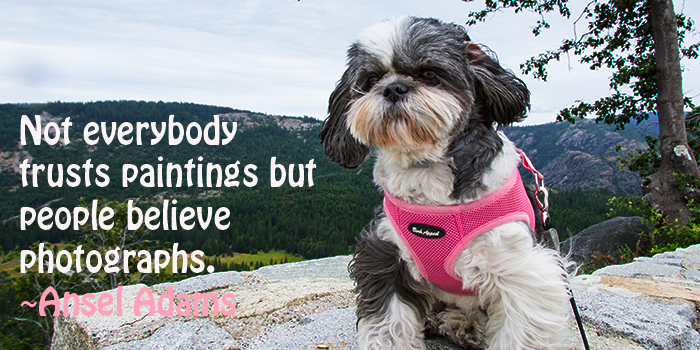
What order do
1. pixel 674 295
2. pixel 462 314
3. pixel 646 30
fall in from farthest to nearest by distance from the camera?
1. pixel 646 30
2. pixel 674 295
3. pixel 462 314

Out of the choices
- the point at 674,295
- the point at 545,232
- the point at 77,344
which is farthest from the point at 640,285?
the point at 77,344

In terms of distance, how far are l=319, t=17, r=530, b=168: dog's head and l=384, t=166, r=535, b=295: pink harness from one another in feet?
1.08

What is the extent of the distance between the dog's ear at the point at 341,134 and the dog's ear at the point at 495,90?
2.11 feet

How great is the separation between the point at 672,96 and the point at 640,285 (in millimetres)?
6107

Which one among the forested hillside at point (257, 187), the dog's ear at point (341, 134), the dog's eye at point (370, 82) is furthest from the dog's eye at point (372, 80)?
the forested hillside at point (257, 187)

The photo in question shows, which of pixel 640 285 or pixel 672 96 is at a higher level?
pixel 672 96

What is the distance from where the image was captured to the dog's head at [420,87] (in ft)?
6.21

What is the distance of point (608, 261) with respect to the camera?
26.4 ft

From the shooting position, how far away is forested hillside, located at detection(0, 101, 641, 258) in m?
65.4

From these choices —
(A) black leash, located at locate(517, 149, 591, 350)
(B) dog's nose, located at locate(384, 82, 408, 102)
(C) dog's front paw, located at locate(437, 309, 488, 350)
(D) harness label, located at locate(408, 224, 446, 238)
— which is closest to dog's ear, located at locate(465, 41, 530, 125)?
(A) black leash, located at locate(517, 149, 591, 350)

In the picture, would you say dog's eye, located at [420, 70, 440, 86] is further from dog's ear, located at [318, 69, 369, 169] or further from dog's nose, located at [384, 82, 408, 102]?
dog's ear, located at [318, 69, 369, 169]

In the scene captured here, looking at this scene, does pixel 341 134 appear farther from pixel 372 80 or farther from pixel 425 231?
pixel 425 231

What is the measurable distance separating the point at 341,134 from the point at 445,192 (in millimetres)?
693

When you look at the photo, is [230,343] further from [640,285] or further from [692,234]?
[692,234]
